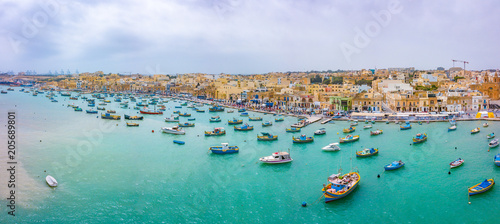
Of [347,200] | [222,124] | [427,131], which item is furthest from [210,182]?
[427,131]

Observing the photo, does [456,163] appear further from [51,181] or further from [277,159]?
[51,181]

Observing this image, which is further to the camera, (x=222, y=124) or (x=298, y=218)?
(x=222, y=124)

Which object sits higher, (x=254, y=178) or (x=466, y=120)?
(x=466, y=120)

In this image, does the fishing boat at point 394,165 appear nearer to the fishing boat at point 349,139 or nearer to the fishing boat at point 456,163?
the fishing boat at point 456,163

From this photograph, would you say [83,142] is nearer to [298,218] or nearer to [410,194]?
[298,218]

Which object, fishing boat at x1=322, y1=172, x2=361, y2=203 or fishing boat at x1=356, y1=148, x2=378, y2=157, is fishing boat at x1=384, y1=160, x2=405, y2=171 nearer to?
fishing boat at x1=356, y1=148, x2=378, y2=157

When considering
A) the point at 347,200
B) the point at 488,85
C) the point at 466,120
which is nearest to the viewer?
the point at 347,200

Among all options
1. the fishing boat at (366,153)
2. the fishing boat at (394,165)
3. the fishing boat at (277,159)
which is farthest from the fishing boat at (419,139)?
the fishing boat at (277,159)
